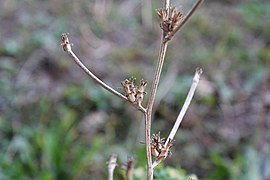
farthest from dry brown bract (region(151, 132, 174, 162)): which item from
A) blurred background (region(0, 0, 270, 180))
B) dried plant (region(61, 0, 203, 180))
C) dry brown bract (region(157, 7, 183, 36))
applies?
blurred background (region(0, 0, 270, 180))

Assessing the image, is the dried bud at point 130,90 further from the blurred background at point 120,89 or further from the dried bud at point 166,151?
the blurred background at point 120,89

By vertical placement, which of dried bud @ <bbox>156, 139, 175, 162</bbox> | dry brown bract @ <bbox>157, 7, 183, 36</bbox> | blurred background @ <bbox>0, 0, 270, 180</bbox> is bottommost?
dried bud @ <bbox>156, 139, 175, 162</bbox>

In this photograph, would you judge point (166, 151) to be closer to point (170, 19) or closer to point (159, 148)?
point (159, 148)

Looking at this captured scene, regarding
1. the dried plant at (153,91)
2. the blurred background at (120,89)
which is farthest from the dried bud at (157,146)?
the blurred background at (120,89)

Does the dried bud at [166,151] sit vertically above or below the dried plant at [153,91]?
below

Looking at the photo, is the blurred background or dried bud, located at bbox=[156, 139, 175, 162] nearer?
dried bud, located at bbox=[156, 139, 175, 162]

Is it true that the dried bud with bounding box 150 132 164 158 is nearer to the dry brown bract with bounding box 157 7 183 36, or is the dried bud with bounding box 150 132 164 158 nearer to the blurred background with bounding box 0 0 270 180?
the dry brown bract with bounding box 157 7 183 36

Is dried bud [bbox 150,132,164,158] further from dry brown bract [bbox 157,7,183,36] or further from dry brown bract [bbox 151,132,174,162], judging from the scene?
dry brown bract [bbox 157,7,183,36]

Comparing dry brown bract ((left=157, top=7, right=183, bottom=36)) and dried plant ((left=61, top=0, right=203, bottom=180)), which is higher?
dry brown bract ((left=157, top=7, right=183, bottom=36))

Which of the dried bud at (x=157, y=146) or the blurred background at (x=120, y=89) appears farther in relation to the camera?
the blurred background at (x=120, y=89)
